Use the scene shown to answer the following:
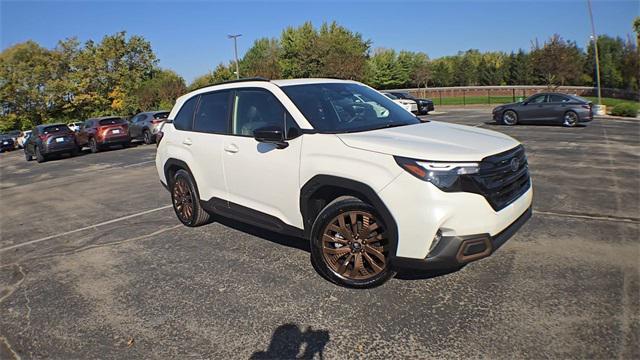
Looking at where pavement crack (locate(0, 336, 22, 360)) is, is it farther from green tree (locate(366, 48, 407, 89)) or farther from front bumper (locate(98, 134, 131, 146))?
green tree (locate(366, 48, 407, 89))

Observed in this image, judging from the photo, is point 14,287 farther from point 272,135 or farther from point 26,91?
point 26,91

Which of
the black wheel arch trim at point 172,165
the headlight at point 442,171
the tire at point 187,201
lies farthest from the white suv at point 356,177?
the tire at point 187,201

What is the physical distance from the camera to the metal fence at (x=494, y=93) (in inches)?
1816

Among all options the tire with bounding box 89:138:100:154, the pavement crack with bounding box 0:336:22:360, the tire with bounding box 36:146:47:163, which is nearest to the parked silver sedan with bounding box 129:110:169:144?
the tire with bounding box 89:138:100:154

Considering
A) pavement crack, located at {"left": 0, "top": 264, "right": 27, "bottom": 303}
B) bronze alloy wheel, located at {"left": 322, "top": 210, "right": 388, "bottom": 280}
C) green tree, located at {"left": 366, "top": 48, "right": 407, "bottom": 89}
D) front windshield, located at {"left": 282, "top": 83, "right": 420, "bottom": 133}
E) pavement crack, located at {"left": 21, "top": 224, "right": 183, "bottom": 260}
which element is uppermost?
green tree, located at {"left": 366, "top": 48, "right": 407, "bottom": 89}

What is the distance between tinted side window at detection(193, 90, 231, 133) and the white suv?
15mm

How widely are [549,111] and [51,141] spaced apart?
2057 cm

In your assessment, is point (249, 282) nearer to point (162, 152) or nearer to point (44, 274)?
point (44, 274)

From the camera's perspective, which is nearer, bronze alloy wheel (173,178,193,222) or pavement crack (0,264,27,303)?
Answer: pavement crack (0,264,27,303)

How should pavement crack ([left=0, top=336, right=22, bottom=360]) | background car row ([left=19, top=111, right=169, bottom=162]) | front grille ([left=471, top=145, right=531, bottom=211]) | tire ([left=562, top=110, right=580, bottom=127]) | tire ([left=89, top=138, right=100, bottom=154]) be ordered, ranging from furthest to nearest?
tire ([left=89, top=138, right=100, bottom=154]) < background car row ([left=19, top=111, right=169, bottom=162]) < tire ([left=562, top=110, right=580, bottom=127]) < front grille ([left=471, top=145, right=531, bottom=211]) < pavement crack ([left=0, top=336, right=22, bottom=360])

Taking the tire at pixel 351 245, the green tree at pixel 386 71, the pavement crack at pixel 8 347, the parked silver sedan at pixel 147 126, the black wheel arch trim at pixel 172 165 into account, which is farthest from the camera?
the green tree at pixel 386 71

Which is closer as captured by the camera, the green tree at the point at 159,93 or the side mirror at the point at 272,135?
the side mirror at the point at 272,135

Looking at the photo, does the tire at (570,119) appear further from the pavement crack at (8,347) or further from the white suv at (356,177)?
the pavement crack at (8,347)

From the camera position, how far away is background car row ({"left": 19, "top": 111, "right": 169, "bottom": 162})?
61.0ft
